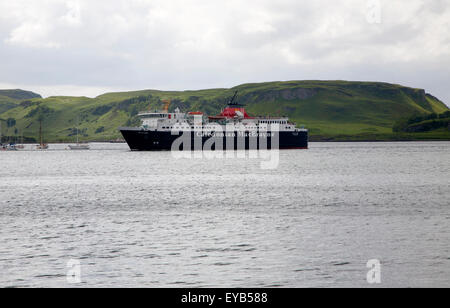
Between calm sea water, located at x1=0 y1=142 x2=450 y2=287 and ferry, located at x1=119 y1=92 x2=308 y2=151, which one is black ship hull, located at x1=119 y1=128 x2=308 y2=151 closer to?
ferry, located at x1=119 y1=92 x2=308 y2=151

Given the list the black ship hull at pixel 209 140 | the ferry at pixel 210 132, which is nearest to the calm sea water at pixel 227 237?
the black ship hull at pixel 209 140

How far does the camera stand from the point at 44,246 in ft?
80.8

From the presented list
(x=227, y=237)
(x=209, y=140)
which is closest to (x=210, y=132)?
(x=209, y=140)

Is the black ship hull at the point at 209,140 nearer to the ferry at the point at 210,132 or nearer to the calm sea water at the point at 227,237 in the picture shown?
the ferry at the point at 210,132

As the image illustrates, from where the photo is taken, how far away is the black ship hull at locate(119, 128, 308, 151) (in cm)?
12444

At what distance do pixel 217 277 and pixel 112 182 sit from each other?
1689 inches

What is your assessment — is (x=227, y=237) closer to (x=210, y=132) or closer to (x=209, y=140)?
(x=210, y=132)

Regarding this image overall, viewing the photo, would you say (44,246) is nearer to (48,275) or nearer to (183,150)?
(48,275)

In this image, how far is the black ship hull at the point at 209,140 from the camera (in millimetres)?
124438

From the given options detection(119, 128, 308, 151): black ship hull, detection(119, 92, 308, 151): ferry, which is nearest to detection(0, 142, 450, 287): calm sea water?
detection(119, 128, 308, 151): black ship hull

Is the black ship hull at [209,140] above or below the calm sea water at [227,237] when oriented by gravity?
above
